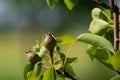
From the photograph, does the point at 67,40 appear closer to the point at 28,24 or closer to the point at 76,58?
the point at 76,58

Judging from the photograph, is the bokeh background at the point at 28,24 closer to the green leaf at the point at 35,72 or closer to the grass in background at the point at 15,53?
the grass in background at the point at 15,53

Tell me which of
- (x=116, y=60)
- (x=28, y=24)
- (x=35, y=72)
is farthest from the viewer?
(x=28, y=24)

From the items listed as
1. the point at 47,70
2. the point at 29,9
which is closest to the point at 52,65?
the point at 47,70

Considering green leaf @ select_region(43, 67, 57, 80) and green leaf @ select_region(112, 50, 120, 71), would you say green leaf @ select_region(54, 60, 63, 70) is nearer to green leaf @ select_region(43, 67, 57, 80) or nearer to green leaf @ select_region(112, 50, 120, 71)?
green leaf @ select_region(43, 67, 57, 80)

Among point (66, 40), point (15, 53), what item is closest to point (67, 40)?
point (66, 40)

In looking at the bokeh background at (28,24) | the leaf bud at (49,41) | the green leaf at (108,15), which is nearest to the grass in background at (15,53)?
the bokeh background at (28,24)

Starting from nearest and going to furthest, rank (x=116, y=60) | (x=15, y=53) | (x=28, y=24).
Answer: (x=116, y=60) < (x=15, y=53) < (x=28, y=24)

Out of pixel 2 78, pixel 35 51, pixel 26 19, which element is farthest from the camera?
pixel 26 19

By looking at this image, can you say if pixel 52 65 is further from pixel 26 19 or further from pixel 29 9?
pixel 26 19

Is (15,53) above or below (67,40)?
below

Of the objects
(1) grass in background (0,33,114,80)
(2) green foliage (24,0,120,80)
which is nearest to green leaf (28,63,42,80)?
(2) green foliage (24,0,120,80)

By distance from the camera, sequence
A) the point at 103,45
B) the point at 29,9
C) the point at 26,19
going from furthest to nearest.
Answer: the point at 26,19 → the point at 29,9 → the point at 103,45
